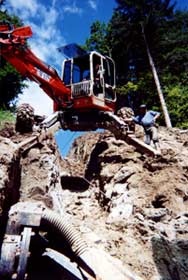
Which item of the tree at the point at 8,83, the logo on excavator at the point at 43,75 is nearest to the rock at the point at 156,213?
the logo on excavator at the point at 43,75

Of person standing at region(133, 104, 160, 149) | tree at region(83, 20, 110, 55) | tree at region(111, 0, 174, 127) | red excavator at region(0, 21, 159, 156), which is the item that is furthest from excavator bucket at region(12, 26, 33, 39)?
tree at region(83, 20, 110, 55)

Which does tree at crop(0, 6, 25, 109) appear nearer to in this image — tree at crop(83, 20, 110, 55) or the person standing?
tree at crop(83, 20, 110, 55)

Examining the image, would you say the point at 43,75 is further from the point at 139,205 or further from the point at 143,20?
the point at 143,20

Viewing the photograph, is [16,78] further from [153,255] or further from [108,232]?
[153,255]

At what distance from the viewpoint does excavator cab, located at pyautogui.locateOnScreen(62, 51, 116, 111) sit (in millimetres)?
10141

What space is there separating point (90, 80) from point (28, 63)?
2.27 meters

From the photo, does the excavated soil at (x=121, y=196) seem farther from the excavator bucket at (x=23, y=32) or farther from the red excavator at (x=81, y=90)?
the excavator bucket at (x=23, y=32)

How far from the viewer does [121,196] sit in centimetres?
712

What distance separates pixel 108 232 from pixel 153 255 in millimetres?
1157

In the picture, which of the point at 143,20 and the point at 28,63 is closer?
the point at 28,63

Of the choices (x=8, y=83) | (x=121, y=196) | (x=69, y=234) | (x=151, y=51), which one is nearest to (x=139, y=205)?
(x=121, y=196)

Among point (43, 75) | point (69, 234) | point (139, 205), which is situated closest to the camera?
point (69, 234)

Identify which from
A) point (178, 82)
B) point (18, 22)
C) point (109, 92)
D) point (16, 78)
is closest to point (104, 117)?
point (109, 92)

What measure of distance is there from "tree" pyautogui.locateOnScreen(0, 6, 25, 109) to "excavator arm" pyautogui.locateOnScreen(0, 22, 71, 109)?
7.61 m
